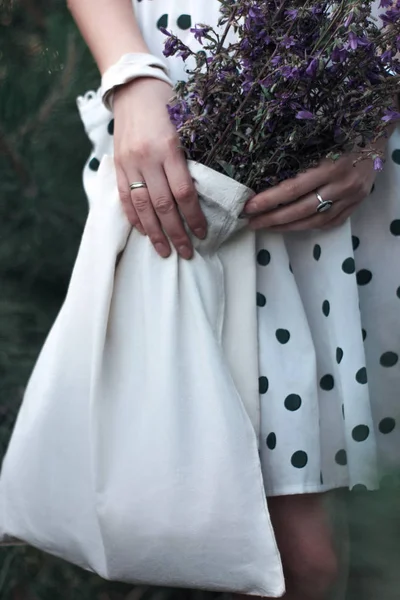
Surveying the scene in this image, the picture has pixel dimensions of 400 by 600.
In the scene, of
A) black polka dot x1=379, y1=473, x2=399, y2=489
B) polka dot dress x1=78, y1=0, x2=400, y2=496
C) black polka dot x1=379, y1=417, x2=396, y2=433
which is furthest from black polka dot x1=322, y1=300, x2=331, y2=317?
black polka dot x1=379, y1=473, x2=399, y2=489

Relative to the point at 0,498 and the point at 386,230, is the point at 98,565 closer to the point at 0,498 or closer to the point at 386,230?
the point at 0,498

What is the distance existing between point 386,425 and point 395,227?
32 cm

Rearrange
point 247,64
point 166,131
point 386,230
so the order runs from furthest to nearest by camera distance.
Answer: point 386,230, point 166,131, point 247,64

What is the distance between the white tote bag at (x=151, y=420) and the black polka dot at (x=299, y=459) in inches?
3.4

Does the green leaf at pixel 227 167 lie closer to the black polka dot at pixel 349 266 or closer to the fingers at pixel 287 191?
the fingers at pixel 287 191

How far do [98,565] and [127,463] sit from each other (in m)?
0.17

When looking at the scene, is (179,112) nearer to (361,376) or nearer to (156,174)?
(156,174)

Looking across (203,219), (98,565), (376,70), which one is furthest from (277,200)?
(98,565)

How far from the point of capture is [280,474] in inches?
42.8

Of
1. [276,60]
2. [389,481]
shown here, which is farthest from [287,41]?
[389,481]

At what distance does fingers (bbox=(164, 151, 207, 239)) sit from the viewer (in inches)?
39.9

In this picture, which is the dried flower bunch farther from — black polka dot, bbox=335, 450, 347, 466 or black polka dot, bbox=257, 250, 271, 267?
black polka dot, bbox=335, 450, 347, 466

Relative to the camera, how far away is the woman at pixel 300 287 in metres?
1.05

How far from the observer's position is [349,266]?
1.12 meters
